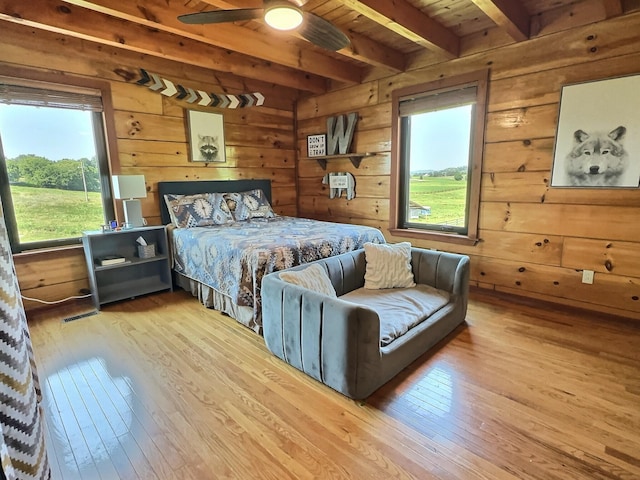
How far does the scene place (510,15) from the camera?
2.51m

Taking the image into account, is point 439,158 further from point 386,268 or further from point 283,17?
point 283,17

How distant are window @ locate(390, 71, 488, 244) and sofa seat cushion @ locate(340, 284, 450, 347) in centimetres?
115

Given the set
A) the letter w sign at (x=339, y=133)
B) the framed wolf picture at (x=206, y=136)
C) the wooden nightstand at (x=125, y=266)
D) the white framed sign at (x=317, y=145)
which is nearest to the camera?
the wooden nightstand at (x=125, y=266)

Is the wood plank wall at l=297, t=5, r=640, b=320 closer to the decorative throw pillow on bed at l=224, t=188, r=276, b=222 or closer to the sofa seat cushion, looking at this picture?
the sofa seat cushion

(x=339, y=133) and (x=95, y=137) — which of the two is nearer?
(x=95, y=137)

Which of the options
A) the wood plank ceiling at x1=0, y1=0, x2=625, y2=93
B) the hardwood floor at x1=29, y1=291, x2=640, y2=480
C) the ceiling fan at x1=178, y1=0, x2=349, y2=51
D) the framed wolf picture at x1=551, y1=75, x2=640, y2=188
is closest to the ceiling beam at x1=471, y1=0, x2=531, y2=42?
Result: the wood plank ceiling at x1=0, y1=0, x2=625, y2=93

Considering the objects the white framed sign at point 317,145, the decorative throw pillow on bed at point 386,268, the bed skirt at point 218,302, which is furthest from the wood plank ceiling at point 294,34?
the bed skirt at point 218,302

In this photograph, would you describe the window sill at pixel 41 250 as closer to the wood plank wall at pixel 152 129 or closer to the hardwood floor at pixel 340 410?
the wood plank wall at pixel 152 129

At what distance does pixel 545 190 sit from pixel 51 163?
4434 mm

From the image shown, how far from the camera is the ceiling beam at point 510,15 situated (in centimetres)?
232

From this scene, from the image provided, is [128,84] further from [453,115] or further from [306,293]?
[453,115]

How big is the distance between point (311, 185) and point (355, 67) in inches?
65.2

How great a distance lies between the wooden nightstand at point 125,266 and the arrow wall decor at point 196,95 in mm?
1488

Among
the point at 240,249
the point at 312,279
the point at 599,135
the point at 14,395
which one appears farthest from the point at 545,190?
the point at 14,395
